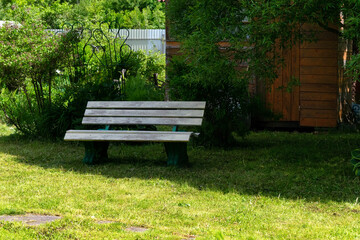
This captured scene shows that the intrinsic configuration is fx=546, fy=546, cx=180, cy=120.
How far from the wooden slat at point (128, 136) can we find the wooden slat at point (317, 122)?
4.36 meters

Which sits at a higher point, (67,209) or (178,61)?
(178,61)

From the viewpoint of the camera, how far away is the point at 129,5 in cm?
3903

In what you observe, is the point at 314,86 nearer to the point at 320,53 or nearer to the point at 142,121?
the point at 320,53

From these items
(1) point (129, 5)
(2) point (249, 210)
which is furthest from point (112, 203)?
(1) point (129, 5)

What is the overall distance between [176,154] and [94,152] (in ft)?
3.58

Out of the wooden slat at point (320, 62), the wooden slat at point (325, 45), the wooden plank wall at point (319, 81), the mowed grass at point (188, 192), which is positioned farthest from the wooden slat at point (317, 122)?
the mowed grass at point (188, 192)

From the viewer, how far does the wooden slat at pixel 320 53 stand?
9922 mm

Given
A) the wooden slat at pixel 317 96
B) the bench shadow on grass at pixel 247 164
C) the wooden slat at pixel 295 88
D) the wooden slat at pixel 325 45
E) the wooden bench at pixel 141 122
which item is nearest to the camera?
the bench shadow on grass at pixel 247 164

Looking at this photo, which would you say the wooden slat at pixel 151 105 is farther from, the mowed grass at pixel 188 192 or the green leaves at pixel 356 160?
the green leaves at pixel 356 160

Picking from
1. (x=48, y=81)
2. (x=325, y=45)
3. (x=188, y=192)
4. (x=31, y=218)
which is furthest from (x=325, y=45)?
(x=31, y=218)

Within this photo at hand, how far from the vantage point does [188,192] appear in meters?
5.46

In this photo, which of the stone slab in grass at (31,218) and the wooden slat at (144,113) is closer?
the stone slab in grass at (31,218)

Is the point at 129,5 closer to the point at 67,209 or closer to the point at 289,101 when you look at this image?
the point at 289,101

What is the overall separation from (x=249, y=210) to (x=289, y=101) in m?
6.05
